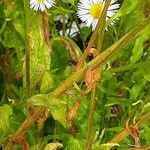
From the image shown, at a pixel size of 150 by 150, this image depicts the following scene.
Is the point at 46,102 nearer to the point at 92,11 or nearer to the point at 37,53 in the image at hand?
the point at 37,53

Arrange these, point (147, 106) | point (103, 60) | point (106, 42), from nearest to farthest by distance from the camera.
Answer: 1. point (103, 60)
2. point (147, 106)
3. point (106, 42)

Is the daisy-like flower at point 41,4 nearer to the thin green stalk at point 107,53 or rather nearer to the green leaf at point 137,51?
the green leaf at point 137,51

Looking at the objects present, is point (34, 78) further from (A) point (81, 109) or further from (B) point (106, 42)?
(B) point (106, 42)

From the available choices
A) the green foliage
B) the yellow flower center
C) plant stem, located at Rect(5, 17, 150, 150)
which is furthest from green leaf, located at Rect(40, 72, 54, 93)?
the yellow flower center

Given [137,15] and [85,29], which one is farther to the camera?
[85,29]

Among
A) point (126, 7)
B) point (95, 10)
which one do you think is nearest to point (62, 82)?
point (126, 7)

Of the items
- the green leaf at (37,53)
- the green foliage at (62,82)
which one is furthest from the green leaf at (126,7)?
the green leaf at (37,53)

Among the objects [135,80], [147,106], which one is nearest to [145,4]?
[135,80]
